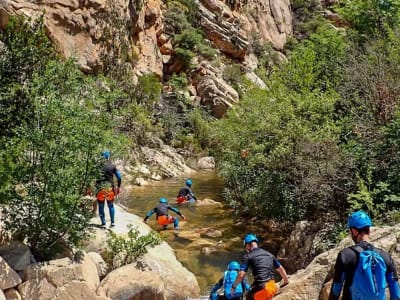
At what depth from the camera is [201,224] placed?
15273 mm

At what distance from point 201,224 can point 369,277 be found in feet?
37.9

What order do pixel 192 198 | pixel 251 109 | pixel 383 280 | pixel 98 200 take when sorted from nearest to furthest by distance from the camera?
pixel 383 280 → pixel 98 200 → pixel 251 109 → pixel 192 198

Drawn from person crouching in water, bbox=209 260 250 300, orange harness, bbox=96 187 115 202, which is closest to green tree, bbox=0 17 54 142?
orange harness, bbox=96 187 115 202

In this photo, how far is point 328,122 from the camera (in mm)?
11930

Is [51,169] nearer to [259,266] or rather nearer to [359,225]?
[259,266]

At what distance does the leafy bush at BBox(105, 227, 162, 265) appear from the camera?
8820 mm

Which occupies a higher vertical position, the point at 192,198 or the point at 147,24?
the point at 147,24

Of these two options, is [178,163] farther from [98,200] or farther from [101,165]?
[101,165]

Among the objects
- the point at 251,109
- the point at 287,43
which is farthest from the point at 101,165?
the point at 287,43

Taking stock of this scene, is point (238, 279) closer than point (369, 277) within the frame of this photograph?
No

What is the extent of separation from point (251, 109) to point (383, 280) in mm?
11501

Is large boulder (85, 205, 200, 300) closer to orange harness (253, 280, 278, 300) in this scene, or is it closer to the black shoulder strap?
orange harness (253, 280, 278, 300)

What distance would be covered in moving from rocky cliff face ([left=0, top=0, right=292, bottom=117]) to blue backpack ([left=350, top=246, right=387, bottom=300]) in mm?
13999

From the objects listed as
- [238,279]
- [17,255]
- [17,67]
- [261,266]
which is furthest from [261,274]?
[17,67]
